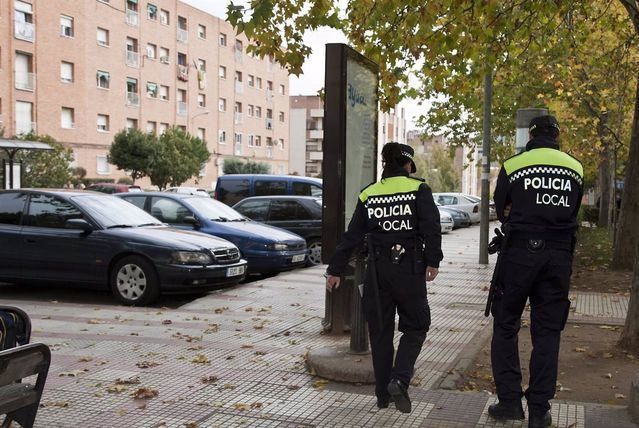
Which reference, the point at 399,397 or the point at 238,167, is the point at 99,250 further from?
the point at 238,167

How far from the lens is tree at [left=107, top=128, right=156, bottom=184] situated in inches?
1831

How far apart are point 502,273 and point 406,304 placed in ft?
2.19

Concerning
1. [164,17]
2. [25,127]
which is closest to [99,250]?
[25,127]

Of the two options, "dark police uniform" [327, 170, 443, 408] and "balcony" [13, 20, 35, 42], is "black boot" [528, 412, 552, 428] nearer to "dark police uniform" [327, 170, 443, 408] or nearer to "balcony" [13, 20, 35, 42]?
"dark police uniform" [327, 170, 443, 408]

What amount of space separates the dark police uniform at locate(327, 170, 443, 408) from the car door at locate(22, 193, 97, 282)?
5.75 metres

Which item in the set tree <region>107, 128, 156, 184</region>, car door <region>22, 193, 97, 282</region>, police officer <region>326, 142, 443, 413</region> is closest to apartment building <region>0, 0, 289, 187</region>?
tree <region>107, 128, 156, 184</region>

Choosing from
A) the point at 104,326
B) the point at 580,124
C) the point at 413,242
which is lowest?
the point at 104,326

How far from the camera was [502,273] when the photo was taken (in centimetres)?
456

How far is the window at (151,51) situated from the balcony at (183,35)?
3301mm

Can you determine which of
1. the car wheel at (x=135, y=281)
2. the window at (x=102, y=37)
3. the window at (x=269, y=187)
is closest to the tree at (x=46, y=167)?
the window at (x=102, y=37)

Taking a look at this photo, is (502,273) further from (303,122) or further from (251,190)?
(303,122)

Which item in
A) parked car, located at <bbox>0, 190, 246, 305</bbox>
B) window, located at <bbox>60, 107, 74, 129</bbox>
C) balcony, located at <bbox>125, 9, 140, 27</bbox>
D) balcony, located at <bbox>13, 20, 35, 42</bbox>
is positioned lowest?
parked car, located at <bbox>0, 190, 246, 305</bbox>

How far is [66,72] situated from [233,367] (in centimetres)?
4236

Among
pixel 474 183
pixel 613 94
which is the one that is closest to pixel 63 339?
pixel 613 94
